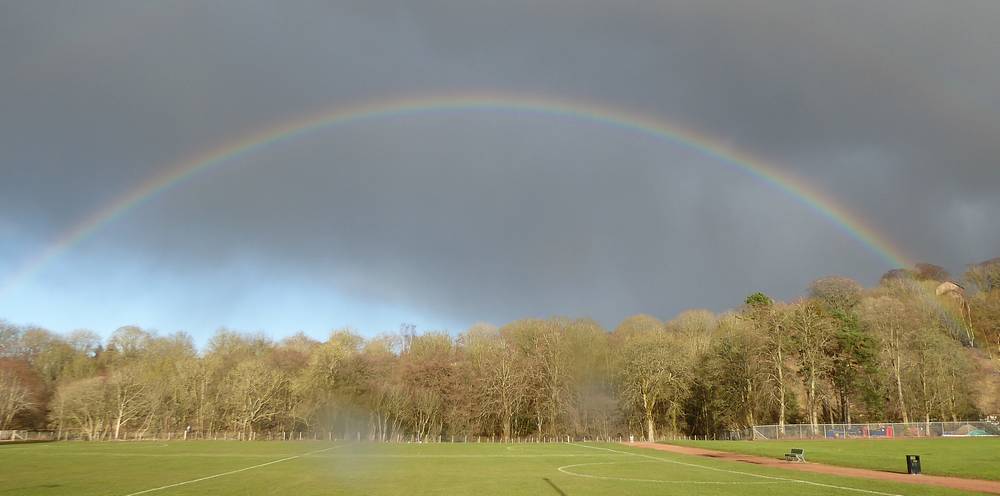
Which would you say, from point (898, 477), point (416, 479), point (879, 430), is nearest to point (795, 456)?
point (898, 477)

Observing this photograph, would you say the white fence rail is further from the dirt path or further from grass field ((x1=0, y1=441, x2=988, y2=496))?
grass field ((x1=0, y1=441, x2=988, y2=496))

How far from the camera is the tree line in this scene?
75438 millimetres

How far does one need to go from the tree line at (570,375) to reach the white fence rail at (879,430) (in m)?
5.36

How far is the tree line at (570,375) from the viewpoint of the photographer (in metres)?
75.4

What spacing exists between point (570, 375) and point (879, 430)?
131ft

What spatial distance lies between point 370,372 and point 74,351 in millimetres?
53191

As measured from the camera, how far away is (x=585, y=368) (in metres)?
90.1

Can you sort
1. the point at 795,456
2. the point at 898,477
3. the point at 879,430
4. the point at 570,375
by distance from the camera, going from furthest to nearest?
the point at 570,375, the point at 879,430, the point at 795,456, the point at 898,477

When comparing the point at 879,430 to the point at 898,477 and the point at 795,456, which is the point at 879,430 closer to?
the point at 795,456

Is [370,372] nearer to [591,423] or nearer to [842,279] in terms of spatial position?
[591,423]

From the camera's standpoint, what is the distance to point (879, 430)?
6656 centimetres

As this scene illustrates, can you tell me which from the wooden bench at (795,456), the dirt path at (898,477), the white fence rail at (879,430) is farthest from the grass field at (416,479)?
the white fence rail at (879,430)

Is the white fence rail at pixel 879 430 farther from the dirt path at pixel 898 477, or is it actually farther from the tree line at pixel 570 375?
the dirt path at pixel 898 477

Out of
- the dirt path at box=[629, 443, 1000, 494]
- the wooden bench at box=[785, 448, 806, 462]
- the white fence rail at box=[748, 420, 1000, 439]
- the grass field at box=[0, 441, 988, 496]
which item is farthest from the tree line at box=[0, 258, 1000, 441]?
the grass field at box=[0, 441, 988, 496]
